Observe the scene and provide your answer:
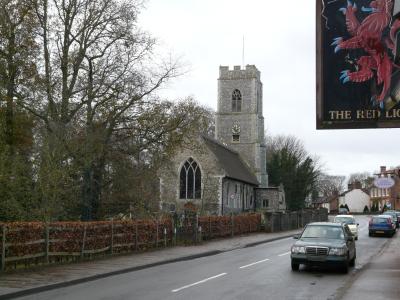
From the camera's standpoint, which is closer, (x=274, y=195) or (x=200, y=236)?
(x=200, y=236)

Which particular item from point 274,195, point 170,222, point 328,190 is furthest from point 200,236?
point 328,190

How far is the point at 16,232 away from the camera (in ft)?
58.2

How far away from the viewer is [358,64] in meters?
15.5

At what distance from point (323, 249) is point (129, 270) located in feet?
21.5

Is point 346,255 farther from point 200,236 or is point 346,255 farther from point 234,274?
point 200,236

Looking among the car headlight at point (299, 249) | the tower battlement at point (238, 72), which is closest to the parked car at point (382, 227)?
the car headlight at point (299, 249)

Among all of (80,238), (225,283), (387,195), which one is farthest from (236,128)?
(387,195)

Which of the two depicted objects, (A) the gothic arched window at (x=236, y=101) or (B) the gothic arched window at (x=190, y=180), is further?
(A) the gothic arched window at (x=236, y=101)

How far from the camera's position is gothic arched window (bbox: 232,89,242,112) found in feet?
238

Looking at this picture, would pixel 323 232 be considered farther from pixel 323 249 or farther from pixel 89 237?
pixel 89 237

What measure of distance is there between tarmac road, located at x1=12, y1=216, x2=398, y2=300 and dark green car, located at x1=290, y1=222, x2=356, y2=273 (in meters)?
0.38

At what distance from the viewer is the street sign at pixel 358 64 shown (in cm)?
1520

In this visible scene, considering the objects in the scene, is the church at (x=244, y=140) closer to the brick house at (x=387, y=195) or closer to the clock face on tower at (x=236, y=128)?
the clock face on tower at (x=236, y=128)

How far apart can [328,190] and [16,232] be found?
463ft
